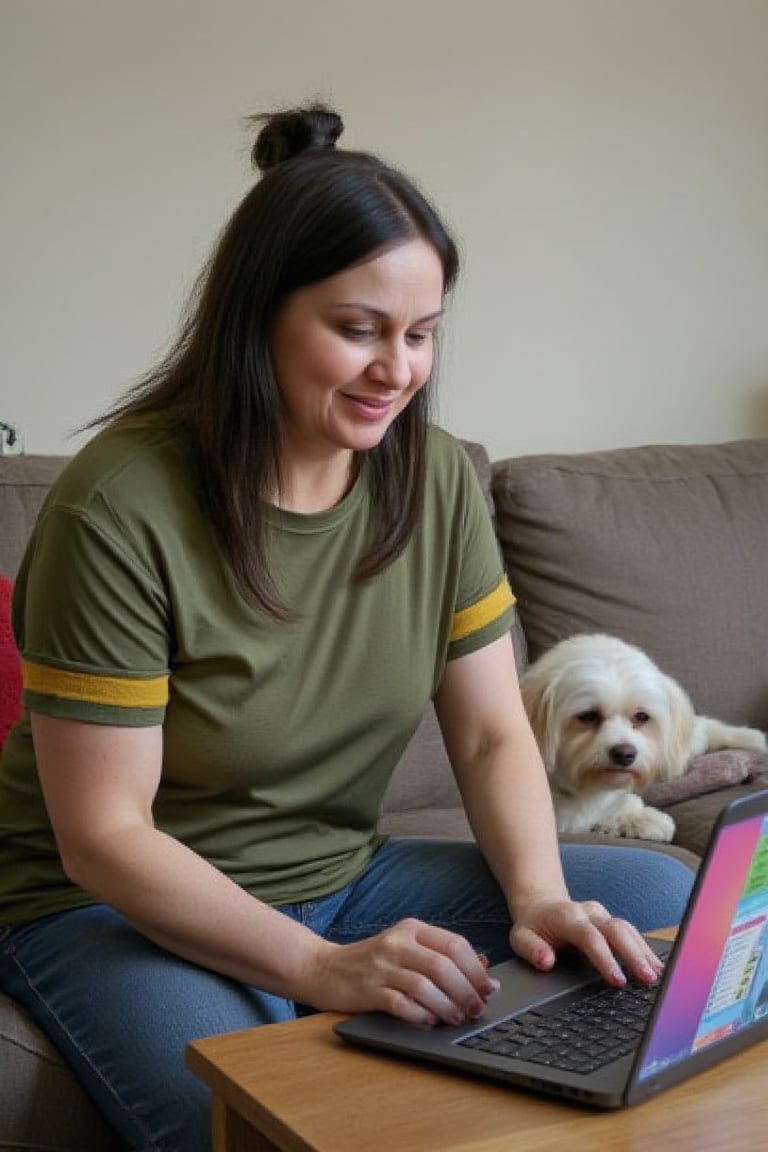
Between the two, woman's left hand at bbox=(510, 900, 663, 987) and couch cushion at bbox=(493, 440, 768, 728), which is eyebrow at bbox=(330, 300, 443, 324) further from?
couch cushion at bbox=(493, 440, 768, 728)

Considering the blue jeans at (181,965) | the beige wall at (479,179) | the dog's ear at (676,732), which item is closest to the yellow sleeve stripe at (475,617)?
the blue jeans at (181,965)

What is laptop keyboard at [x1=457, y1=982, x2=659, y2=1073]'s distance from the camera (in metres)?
1.08

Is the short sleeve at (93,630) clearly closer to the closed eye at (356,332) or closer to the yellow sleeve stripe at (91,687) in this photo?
the yellow sleeve stripe at (91,687)

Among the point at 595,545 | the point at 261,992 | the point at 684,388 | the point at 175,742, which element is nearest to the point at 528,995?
the point at 261,992

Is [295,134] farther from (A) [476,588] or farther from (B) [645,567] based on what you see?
(B) [645,567]

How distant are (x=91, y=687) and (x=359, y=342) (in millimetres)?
368

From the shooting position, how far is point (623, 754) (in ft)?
7.92

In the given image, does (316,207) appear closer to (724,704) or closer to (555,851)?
(555,851)

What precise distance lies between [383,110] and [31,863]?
74.5 inches

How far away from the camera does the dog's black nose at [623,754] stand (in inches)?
94.9

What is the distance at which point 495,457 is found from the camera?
10.4 feet

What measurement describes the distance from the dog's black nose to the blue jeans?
77 centimetres

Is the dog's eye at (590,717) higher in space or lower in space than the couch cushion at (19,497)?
lower

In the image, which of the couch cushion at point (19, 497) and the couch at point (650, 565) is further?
the couch at point (650, 565)
